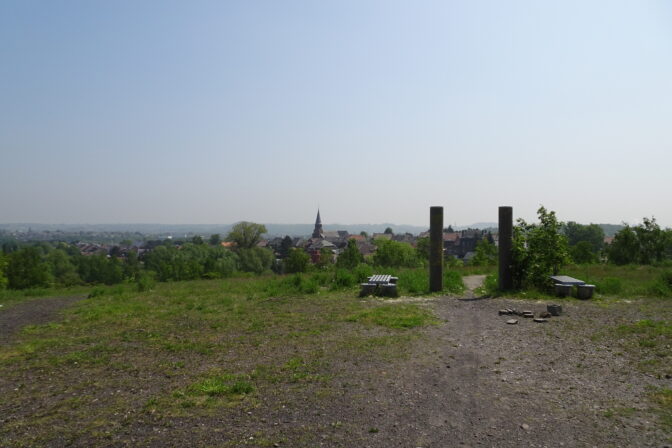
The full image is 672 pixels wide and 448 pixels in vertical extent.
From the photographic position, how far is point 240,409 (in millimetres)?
4707

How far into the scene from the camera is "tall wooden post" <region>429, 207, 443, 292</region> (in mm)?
13688

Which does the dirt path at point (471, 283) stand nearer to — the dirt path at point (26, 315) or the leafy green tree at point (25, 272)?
the dirt path at point (26, 315)

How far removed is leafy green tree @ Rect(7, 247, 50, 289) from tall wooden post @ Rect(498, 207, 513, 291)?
33703 mm

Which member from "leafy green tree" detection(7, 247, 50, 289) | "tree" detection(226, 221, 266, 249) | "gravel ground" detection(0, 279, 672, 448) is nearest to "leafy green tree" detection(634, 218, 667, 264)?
"gravel ground" detection(0, 279, 672, 448)

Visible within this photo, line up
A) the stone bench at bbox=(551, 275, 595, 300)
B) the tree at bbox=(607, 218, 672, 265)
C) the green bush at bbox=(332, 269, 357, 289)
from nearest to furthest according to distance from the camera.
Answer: the stone bench at bbox=(551, 275, 595, 300) < the green bush at bbox=(332, 269, 357, 289) < the tree at bbox=(607, 218, 672, 265)

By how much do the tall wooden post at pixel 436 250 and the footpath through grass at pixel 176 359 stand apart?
2.73 metres

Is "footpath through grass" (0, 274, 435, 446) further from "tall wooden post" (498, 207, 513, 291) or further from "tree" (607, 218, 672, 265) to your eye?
"tree" (607, 218, 672, 265)

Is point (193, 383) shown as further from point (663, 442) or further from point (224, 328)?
point (663, 442)

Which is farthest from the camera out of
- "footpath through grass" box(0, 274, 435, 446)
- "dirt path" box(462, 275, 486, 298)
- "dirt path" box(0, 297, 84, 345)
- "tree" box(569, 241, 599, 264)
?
"tree" box(569, 241, 599, 264)

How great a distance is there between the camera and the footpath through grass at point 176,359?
4.64 metres

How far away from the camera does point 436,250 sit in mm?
13688

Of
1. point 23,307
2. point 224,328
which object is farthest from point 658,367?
point 23,307

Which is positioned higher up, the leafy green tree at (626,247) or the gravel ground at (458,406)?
the leafy green tree at (626,247)

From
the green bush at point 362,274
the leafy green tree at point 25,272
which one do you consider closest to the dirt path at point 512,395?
the green bush at point 362,274
